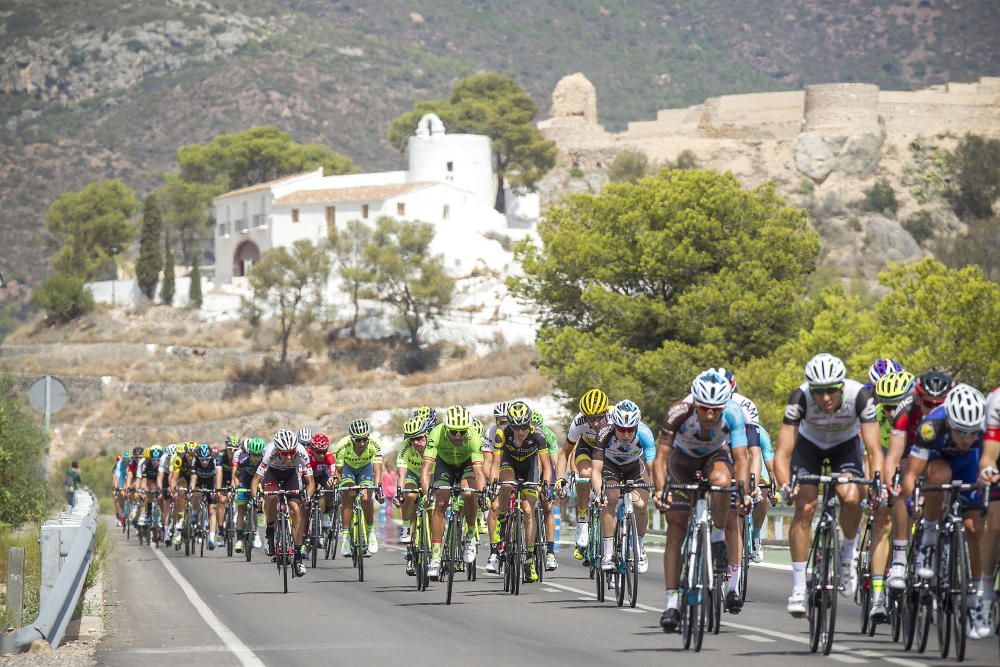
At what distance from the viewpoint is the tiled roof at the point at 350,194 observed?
11056cm

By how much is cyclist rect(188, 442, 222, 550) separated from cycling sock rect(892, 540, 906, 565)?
17527mm

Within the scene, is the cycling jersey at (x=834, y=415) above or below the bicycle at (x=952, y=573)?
above

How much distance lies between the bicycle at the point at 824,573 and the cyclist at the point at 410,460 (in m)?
8.48

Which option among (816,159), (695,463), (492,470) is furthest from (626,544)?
(816,159)

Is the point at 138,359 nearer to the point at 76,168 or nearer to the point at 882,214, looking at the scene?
the point at 882,214

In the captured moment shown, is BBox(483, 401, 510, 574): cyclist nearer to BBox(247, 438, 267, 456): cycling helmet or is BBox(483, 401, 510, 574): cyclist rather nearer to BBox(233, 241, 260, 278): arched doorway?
BBox(247, 438, 267, 456): cycling helmet

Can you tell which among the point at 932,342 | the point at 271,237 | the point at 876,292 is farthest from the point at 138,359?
the point at 932,342

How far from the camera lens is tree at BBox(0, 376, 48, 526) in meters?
27.4

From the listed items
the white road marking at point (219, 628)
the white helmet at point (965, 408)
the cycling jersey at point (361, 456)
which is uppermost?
the white helmet at point (965, 408)

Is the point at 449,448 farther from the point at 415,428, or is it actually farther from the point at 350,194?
the point at 350,194

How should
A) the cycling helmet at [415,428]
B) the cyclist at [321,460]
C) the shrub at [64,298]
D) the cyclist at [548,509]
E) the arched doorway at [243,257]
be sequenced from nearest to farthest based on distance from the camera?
the cyclist at [548,509] < the cycling helmet at [415,428] < the cyclist at [321,460] < the shrub at [64,298] < the arched doorway at [243,257]

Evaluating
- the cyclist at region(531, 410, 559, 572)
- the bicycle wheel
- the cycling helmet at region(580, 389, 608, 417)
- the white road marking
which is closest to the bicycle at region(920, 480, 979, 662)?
the bicycle wheel

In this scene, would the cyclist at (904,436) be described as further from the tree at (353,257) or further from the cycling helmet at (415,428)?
the tree at (353,257)

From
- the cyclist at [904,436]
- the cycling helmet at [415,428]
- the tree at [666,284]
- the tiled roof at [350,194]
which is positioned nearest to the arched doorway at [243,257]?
the tiled roof at [350,194]
